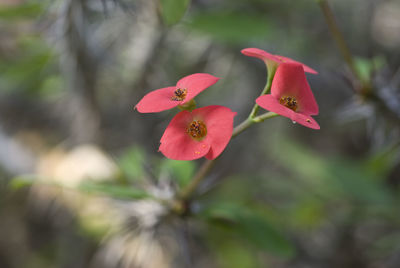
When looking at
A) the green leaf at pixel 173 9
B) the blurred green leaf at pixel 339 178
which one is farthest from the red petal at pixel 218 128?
the blurred green leaf at pixel 339 178

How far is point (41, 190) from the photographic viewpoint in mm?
1480

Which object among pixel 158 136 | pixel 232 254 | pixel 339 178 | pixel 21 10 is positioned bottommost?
pixel 232 254

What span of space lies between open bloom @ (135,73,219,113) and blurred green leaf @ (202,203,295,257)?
31 centimetres

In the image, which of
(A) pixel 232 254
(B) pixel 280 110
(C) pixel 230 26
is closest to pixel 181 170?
(B) pixel 280 110

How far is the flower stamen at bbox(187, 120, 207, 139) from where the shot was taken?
0.54 metres

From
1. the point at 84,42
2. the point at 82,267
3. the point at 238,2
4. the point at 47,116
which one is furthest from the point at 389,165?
the point at 47,116

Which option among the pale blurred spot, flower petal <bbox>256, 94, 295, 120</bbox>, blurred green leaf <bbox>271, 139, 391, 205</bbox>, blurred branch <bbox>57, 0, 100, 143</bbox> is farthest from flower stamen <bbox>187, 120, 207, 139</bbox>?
blurred green leaf <bbox>271, 139, 391, 205</bbox>

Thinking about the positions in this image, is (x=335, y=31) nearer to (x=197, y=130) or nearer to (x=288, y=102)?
(x=288, y=102)

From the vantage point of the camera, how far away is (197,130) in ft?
1.80

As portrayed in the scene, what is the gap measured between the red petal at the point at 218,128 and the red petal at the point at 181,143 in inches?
0.5

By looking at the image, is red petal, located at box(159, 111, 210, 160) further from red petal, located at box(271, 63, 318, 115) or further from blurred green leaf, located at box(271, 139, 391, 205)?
blurred green leaf, located at box(271, 139, 391, 205)

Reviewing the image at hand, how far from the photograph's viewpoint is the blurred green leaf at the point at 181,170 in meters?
0.88

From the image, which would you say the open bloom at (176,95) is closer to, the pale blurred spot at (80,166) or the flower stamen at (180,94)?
the flower stamen at (180,94)

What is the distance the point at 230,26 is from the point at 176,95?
0.79 m
